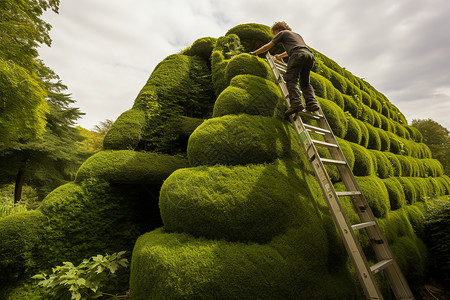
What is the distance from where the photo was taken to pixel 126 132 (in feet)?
15.6

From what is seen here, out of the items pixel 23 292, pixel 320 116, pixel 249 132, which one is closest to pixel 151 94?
pixel 249 132

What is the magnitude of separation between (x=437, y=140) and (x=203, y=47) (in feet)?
118

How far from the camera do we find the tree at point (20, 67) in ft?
23.6

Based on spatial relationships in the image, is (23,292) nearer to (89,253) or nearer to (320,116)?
(89,253)

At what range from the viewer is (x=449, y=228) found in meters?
4.20

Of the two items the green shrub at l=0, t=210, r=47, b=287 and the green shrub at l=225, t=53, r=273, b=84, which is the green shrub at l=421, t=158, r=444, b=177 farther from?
the green shrub at l=0, t=210, r=47, b=287

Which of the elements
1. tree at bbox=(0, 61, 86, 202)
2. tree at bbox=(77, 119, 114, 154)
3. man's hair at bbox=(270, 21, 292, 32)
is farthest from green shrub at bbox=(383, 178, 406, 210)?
tree at bbox=(77, 119, 114, 154)

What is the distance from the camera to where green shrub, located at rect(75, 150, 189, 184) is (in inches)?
164

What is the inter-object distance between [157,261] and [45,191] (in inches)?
716

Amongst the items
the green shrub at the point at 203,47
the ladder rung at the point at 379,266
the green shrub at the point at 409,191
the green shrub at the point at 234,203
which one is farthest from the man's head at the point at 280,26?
the green shrub at the point at 409,191

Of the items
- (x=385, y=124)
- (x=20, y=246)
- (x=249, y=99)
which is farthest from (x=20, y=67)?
(x=385, y=124)

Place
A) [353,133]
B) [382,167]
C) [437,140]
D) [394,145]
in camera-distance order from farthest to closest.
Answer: [437,140]
[394,145]
[382,167]
[353,133]

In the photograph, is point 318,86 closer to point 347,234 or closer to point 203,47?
point 347,234

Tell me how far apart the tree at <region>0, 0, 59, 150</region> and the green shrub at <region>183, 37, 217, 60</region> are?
6779 mm
